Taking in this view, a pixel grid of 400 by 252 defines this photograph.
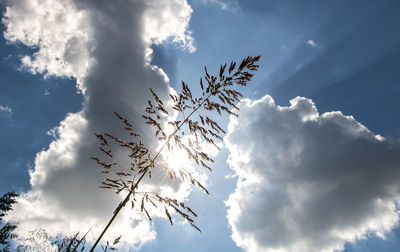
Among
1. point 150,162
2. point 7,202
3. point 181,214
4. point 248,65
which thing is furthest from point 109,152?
point 7,202

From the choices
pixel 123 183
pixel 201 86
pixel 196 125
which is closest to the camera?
pixel 123 183

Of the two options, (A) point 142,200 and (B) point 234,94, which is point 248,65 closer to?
(B) point 234,94

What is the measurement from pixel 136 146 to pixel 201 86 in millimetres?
1276

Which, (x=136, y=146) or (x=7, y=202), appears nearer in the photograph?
(x=136, y=146)

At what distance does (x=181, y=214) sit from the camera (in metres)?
1.94

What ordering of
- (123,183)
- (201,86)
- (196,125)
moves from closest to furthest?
(123,183), (196,125), (201,86)

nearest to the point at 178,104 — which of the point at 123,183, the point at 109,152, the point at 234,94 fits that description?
the point at 234,94

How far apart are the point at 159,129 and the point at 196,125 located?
51cm

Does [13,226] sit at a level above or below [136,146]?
above

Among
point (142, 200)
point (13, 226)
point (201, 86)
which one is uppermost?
point (13, 226)

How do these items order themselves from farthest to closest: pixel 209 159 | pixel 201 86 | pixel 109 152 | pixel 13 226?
pixel 13 226, pixel 201 86, pixel 209 159, pixel 109 152

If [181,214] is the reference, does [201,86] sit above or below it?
above

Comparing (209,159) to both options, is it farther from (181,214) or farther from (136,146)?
(136,146)

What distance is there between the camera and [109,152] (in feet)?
7.43
